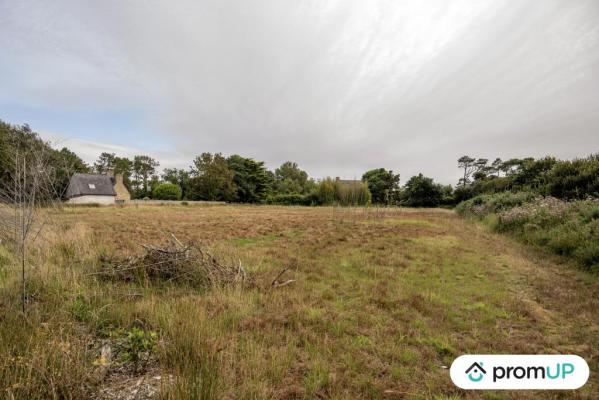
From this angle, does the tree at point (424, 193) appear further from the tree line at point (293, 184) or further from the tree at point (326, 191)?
the tree at point (326, 191)

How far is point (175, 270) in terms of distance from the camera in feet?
15.1

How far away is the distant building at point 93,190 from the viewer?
1385 inches

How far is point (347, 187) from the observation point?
2308 centimetres

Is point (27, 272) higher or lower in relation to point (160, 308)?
higher

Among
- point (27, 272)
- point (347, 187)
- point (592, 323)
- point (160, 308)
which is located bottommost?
point (592, 323)

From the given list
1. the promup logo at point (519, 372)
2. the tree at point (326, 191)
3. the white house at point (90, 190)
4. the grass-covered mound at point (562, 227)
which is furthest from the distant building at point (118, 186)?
the promup logo at point (519, 372)

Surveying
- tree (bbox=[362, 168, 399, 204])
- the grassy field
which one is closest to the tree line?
tree (bbox=[362, 168, 399, 204])

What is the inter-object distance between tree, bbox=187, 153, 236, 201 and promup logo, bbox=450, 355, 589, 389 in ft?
142

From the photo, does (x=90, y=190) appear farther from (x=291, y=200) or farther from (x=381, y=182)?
(x=381, y=182)

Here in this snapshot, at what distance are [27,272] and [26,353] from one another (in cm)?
253

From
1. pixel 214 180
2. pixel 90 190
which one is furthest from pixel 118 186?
pixel 214 180

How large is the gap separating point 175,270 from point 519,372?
474 centimetres

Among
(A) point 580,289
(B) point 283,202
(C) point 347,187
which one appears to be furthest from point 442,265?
(B) point 283,202

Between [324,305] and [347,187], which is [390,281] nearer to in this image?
[324,305]
